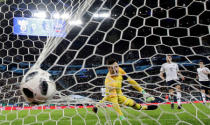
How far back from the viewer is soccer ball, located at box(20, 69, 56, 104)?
1.09 meters

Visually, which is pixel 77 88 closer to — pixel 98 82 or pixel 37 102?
pixel 98 82

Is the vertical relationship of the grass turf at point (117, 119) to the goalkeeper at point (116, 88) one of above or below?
below

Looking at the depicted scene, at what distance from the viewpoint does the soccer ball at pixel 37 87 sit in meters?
1.09

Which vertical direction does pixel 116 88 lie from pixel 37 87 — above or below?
below

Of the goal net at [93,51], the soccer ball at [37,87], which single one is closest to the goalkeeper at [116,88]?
the goal net at [93,51]

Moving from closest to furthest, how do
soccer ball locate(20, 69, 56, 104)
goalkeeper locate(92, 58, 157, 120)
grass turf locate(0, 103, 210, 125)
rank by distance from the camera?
1. soccer ball locate(20, 69, 56, 104)
2. grass turf locate(0, 103, 210, 125)
3. goalkeeper locate(92, 58, 157, 120)

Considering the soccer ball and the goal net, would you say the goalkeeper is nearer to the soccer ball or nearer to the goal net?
the goal net

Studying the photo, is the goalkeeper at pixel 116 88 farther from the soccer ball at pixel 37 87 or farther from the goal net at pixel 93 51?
the soccer ball at pixel 37 87

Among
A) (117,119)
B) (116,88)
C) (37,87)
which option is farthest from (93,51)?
(37,87)

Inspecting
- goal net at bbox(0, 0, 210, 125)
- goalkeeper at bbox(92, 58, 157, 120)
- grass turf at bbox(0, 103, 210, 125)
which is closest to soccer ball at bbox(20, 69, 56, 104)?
goal net at bbox(0, 0, 210, 125)

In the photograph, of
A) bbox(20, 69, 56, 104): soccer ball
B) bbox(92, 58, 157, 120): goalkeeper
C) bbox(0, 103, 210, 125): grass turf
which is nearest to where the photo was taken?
bbox(20, 69, 56, 104): soccer ball

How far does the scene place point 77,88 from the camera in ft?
21.0

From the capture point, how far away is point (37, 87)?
109 centimetres

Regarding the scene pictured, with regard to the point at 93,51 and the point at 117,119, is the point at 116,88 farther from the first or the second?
the point at 93,51
